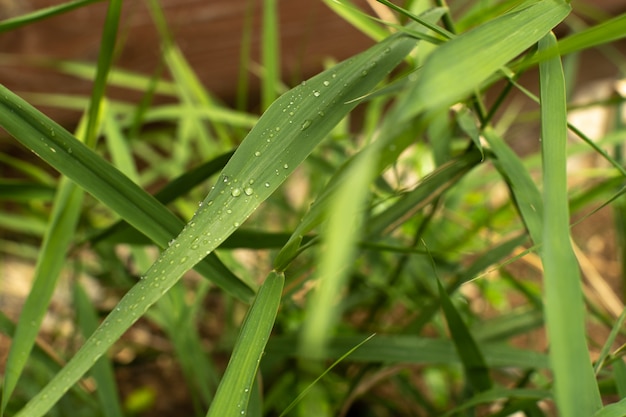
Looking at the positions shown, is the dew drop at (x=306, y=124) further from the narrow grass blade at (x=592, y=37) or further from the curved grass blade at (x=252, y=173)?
the narrow grass blade at (x=592, y=37)

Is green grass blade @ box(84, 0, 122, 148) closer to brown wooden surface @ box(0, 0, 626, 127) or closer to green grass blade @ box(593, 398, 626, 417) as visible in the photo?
green grass blade @ box(593, 398, 626, 417)

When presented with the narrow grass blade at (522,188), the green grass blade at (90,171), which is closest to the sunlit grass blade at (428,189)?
the narrow grass blade at (522,188)

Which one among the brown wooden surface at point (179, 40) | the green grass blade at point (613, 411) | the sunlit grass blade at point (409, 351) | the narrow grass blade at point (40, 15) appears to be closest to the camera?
the green grass blade at point (613, 411)

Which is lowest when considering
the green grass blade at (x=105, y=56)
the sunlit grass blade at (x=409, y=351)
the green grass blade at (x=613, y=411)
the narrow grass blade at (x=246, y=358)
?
the green grass blade at (x=613, y=411)

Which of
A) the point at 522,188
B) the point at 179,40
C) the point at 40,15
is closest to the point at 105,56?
the point at 40,15

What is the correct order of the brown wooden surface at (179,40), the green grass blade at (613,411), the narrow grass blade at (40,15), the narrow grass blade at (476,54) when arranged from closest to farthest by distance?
the narrow grass blade at (476,54) → the green grass blade at (613,411) → the narrow grass blade at (40,15) → the brown wooden surface at (179,40)

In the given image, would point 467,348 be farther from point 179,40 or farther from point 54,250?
point 179,40
